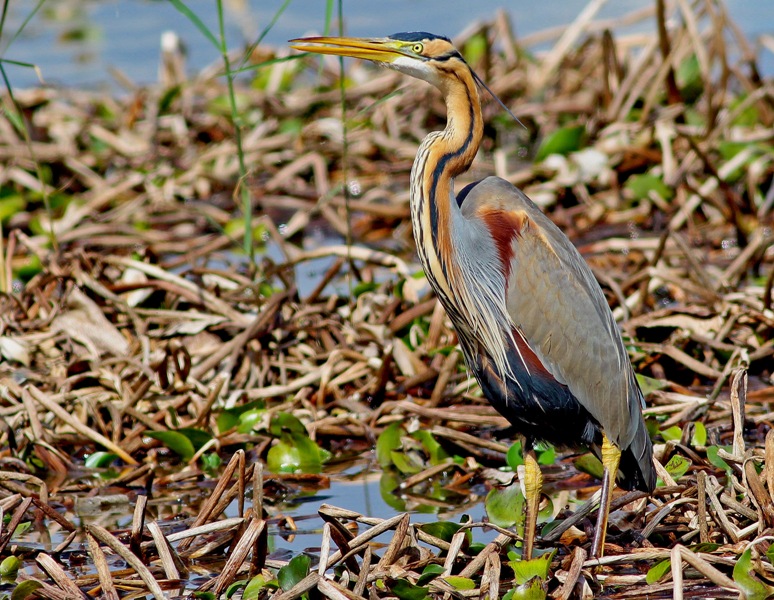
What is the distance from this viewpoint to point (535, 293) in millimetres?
3463

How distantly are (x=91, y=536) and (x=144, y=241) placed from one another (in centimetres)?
331

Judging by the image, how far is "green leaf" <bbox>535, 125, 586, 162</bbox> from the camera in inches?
267

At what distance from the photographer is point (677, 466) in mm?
3523

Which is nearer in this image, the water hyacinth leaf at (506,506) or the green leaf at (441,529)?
the green leaf at (441,529)

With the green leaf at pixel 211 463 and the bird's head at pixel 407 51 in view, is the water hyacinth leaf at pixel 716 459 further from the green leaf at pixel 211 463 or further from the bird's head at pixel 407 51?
the green leaf at pixel 211 463

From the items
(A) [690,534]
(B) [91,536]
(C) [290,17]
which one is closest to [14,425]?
(B) [91,536]

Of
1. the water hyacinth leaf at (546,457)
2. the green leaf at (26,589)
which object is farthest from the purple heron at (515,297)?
the green leaf at (26,589)

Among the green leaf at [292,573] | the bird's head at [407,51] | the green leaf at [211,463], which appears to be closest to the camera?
the green leaf at [292,573]

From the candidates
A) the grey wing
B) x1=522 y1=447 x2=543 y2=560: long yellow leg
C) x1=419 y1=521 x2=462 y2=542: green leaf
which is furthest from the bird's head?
x1=419 y1=521 x2=462 y2=542: green leaf

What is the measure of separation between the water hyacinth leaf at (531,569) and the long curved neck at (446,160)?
1006 millimetres

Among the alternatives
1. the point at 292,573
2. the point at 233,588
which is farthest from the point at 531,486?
the point at 233,588

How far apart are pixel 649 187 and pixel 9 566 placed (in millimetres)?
4375

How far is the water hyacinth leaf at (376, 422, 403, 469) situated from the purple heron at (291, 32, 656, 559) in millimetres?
702

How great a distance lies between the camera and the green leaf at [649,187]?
643cm
